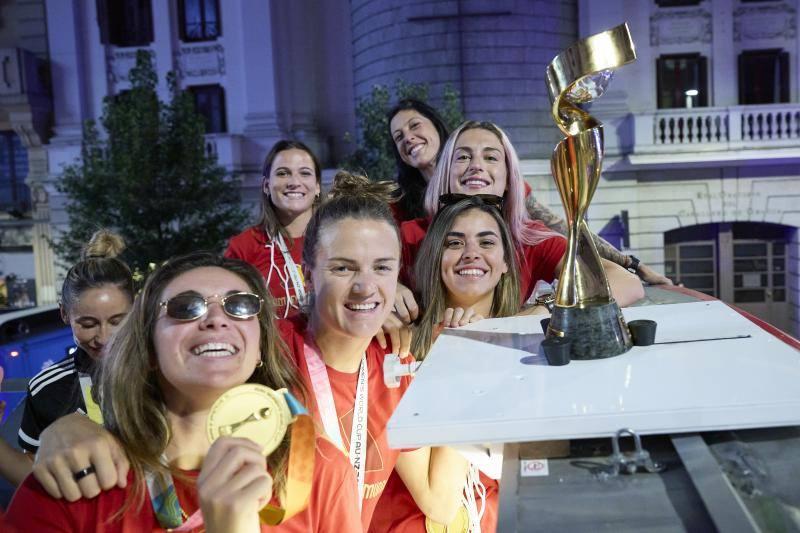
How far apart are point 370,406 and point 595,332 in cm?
110

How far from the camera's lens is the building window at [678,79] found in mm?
16859

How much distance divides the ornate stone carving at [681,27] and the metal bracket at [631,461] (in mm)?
17805

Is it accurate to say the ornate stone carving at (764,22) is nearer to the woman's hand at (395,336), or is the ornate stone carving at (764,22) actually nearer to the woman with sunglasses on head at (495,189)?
the woman with sunglasses on head at (495,189)

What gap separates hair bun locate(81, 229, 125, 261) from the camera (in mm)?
3340

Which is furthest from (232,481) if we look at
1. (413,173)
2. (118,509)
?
(413,173)

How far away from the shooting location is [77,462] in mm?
1485

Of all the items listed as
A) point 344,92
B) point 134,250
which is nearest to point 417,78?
point 344,92

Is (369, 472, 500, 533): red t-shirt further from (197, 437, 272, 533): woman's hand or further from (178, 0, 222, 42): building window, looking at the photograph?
(178, 0, 222, 42): building window

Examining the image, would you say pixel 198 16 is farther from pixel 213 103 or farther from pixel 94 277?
pixel 94 277

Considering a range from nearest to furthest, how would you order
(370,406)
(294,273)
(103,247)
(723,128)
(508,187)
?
1. (370,406)
2. (508,187)
3. (103,247)
4. (294,273)
5. (723,128)

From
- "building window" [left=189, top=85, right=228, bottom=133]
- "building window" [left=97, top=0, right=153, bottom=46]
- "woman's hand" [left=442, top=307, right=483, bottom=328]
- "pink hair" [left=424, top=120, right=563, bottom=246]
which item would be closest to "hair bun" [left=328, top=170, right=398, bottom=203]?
"pink hair" [left=424, top=120, right=563, bottom=246]

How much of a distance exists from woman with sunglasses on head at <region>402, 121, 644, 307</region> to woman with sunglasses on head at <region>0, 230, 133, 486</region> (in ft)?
4.37

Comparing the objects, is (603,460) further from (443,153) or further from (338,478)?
(443,153)

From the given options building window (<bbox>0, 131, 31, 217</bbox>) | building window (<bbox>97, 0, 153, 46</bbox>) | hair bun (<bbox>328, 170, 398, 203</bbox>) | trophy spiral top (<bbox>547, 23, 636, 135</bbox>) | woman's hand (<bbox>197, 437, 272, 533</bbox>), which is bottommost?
woman's hand (<bbox>197, 437, 272, 533</bbox>)
